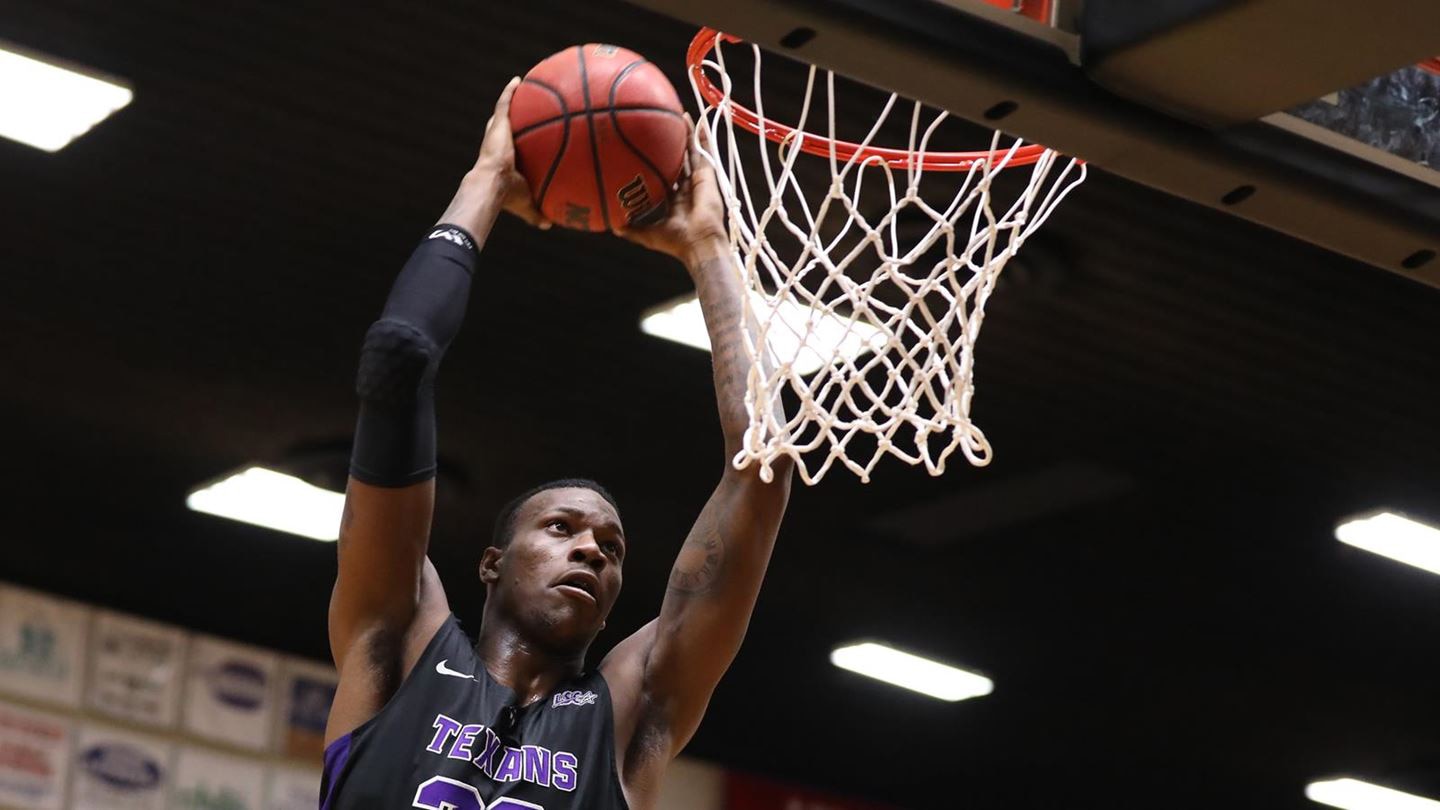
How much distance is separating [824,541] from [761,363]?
4137 mm

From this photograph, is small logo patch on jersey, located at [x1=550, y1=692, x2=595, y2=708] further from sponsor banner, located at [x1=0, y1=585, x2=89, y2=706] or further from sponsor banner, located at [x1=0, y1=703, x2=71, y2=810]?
sponsor banner, located at [x1=0, y1=585, x2=89, y2=706]

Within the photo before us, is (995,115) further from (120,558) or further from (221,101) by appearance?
(120,558)

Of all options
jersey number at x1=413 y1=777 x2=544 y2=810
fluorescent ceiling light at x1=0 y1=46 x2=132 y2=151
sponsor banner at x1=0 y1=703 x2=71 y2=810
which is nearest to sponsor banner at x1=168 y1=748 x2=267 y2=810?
sponsor banner at x1=0 y1=703 x2=71 y2=810

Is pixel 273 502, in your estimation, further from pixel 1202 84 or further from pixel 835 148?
pixel 1202 84

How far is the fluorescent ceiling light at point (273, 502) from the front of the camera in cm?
748

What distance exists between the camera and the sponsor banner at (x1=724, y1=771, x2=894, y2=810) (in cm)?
959

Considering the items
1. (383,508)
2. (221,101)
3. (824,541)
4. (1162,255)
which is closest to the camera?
(383,508)

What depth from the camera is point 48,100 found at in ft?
17.8

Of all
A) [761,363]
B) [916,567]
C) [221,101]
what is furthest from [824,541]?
[761,363]

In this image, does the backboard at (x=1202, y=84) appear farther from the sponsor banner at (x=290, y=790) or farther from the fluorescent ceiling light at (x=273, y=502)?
the sponsor banner at (x=290, y=790)

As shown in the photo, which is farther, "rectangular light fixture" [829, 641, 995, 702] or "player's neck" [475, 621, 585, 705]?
"rectangular light fixture" [829, 641, 995, 702]

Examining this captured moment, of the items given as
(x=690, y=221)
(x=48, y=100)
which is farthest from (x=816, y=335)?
(x=48, y=100)

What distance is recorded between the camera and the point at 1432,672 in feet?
28.1

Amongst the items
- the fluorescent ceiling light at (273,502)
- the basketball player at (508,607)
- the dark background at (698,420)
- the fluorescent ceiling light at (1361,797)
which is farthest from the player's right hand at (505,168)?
the fluorescent ceiling light at (1361,797)
